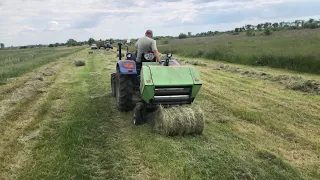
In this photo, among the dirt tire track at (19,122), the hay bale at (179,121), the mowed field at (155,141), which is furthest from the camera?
the hay bale at (179,121)

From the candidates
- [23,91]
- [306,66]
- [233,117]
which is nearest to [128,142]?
[233,117]

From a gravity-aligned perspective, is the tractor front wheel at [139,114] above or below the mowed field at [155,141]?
above

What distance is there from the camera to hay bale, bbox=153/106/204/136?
5.91 m

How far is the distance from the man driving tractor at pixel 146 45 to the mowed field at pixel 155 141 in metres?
1.48

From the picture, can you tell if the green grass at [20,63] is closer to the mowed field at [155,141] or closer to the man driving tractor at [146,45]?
the mowed field at [155,141]

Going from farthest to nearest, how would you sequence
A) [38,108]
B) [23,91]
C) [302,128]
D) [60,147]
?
[23,91] → [38,108] → [302,128] → [60,147]

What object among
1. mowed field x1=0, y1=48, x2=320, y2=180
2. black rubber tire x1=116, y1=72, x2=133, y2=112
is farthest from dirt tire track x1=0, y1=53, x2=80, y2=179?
black rubber tire x1=116, y1=72, x2=133, y2=112

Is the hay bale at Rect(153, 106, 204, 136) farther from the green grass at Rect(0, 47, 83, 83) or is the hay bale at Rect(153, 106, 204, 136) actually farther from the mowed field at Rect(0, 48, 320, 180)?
the green grass at Rect(0, 47, 83, 83)

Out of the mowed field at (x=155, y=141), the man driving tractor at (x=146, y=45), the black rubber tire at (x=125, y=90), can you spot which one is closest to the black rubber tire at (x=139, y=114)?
the mowed field at (x=155, y=141)

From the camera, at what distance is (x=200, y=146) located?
550cm

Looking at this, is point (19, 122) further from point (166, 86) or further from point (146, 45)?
point (166, 86)

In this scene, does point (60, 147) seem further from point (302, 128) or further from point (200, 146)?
point (302, 128)

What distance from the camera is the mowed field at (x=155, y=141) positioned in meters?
4.61

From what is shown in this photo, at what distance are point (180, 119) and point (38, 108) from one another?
432 centimetres
